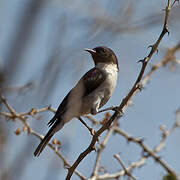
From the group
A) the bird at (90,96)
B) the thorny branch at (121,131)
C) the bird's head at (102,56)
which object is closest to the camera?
the thorny branch at (121,131)

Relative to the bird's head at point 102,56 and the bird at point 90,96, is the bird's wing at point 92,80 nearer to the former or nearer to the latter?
the bird at point 90,96

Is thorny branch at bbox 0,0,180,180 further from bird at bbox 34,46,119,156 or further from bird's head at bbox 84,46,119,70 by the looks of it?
bird's head at bbox 84,46,119,70

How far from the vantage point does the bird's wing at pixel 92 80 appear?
5645 millimetres

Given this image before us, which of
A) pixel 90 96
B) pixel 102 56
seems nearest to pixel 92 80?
pixel 90 96

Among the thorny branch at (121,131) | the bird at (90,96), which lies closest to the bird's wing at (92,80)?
the bird at (90,96)

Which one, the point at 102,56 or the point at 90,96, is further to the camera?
the point at 102,56

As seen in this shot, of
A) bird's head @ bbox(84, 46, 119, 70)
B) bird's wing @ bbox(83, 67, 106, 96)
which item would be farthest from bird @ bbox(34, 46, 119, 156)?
bird's head @ bbox(84, 46, 119, 70)

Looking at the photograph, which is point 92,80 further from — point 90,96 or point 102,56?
point 102,56

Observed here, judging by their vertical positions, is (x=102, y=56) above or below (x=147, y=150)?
above

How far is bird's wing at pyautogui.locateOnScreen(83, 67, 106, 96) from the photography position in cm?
564

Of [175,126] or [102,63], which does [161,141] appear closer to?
[175,126]

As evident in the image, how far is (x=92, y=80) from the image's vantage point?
18.9 ft

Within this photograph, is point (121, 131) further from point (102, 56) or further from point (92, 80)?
point (102, 56)

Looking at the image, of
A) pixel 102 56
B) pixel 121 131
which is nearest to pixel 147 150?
pixel 121 131
